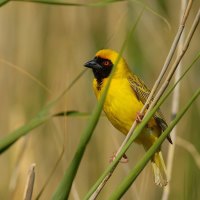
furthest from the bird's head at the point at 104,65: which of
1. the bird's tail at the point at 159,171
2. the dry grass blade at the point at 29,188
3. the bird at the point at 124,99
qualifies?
the dry grass blade at the point at 29,188

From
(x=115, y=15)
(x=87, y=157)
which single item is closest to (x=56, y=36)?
(x=115, y=15)

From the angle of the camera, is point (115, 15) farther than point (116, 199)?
Yes

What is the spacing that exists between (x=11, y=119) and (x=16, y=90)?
0.21 metres

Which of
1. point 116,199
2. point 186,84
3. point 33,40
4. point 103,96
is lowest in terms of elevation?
point 33,40

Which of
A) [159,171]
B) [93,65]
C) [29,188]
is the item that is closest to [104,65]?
[93,65]

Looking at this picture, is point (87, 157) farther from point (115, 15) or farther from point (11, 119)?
point (115, 15)

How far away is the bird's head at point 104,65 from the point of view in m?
3.06

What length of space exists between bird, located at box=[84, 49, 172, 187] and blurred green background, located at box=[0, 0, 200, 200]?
7cm

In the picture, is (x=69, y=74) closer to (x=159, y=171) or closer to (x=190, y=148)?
(x=159, y=171)

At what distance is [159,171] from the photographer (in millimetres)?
2957

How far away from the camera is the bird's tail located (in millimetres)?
2801

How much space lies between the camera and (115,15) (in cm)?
A: 369

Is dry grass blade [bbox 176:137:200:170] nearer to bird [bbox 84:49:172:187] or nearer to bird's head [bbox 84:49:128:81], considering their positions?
Result: bird [bbox 84:49:172:187]

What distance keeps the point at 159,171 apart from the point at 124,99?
390 millimetres
